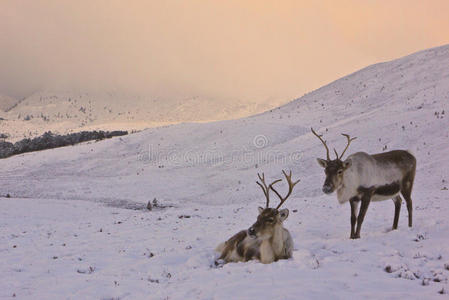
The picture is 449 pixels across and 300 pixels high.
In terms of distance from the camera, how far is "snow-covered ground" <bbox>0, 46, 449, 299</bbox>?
23.3ft

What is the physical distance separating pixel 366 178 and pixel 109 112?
16499 centimetres

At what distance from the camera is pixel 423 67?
43.8m

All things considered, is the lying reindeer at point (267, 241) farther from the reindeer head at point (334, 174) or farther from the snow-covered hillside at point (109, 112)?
the snow-covered hillside at point (109, 112)

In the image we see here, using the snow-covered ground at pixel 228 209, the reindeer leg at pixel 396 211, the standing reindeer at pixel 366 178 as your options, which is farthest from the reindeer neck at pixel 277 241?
the reindeer leg at pixel 396 211

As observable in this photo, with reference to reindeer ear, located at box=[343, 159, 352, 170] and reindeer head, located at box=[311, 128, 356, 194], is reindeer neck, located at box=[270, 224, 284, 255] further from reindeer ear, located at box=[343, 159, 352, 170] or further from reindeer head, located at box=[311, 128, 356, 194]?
reindeer ear, located at box=[343, 159, 352, 170]

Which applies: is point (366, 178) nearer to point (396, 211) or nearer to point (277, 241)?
A: point (396, 211)

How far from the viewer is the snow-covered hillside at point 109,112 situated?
5079 inches

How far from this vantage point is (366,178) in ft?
33.2

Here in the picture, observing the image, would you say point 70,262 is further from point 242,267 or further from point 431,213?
point 431,213

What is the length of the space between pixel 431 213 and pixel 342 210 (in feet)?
14.2

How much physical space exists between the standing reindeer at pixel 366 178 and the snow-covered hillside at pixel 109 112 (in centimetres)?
10374

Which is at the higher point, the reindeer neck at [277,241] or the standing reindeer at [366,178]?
the standing reindeer at [366,178]

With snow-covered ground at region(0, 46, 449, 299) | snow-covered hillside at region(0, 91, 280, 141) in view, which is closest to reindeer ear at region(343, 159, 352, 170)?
snow-covered ground at region(0, 46, 449, 299)

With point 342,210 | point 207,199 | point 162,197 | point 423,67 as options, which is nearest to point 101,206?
point 162,197
